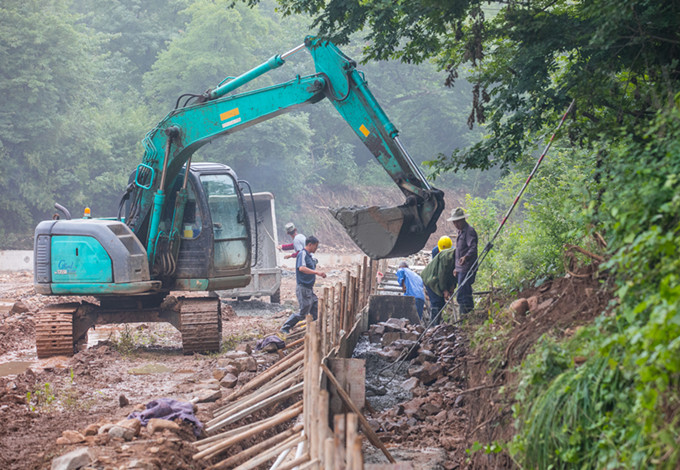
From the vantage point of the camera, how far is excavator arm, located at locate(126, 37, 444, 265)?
7574mm

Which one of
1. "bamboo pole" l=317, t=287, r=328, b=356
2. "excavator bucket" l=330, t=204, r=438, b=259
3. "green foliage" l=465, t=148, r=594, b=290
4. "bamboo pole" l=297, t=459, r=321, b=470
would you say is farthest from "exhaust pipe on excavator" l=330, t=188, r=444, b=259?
"bamboo pole" l=297, t=459, r=321, b=470

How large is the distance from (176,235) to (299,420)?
4412mm

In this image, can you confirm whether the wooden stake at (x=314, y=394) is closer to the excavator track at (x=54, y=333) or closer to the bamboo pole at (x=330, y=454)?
the bamboo pole at (x=330, y=454)

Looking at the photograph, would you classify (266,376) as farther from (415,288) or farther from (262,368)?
(415,288)

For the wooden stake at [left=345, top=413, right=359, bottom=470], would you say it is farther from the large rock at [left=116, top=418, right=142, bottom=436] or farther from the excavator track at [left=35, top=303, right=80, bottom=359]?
the excavator track at [left=35, top=303, right=80, bottom=359]

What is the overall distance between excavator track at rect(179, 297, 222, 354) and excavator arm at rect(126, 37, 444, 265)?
3.29 feet

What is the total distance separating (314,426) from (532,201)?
26.5 feet

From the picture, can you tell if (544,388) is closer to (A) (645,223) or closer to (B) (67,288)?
(A) (645,223)

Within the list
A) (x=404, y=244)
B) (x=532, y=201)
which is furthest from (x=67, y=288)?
(x=532, y=201)

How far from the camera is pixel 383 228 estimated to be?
7539 millimetres

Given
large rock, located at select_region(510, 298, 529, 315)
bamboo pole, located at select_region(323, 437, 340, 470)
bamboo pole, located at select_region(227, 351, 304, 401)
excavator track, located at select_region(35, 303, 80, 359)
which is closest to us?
bamboo pole, located at select_region(323, 437, 340, 470)

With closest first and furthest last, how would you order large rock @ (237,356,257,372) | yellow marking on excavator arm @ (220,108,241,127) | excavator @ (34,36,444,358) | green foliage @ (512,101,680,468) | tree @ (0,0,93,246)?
green foliage @ (512,101,680,468)
large rock @ (237,356,257,372)
excavator @ (34,36,444,358)
yellow marking on excavator arm @ (220,108,241,127)
tree @ (0,0,93,246)

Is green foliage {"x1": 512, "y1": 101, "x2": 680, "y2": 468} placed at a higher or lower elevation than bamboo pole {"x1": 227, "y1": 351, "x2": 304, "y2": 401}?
higher

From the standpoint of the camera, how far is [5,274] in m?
26.0
